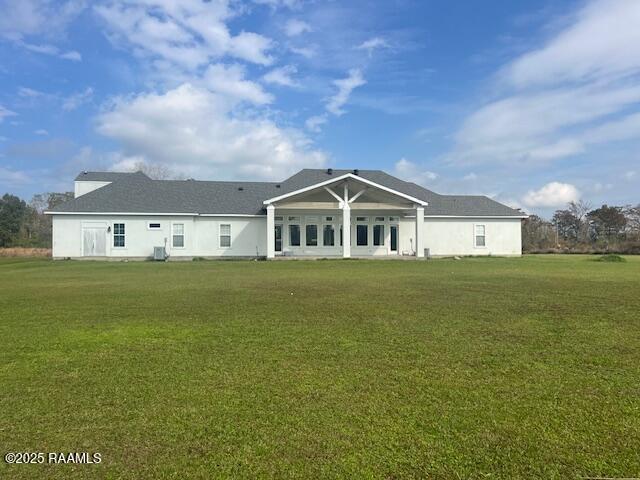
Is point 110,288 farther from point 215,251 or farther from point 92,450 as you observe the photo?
point 215,251

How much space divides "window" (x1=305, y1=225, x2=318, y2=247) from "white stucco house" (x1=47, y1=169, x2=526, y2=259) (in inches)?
2.6

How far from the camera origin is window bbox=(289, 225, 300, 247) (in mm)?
31622

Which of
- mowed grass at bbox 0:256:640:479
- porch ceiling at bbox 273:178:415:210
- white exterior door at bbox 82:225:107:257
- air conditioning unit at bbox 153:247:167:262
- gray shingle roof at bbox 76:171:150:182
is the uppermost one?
gray shingle roof at bbox 76:171:150:182

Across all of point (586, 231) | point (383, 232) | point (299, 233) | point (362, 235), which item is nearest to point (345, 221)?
point (299, 233)

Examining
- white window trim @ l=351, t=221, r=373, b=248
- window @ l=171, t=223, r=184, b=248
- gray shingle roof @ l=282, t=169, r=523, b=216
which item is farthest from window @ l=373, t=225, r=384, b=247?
window @ l=171, t=223, r=184, b=248

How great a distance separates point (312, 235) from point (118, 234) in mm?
12231

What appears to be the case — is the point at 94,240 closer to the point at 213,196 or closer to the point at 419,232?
the point at 213,196

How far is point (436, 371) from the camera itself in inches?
201

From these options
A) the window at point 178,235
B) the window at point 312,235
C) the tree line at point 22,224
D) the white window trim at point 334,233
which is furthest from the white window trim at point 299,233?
the tree line at point 22,224

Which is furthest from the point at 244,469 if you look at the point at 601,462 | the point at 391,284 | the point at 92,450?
the point at 391,284

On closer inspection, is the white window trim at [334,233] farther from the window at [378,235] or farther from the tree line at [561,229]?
the tree line at [561,229]

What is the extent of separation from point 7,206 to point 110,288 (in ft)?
173

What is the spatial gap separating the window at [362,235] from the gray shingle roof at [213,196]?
15.5 ft

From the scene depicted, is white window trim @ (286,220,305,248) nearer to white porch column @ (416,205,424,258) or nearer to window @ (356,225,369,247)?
window @ (356,225,369,247)
